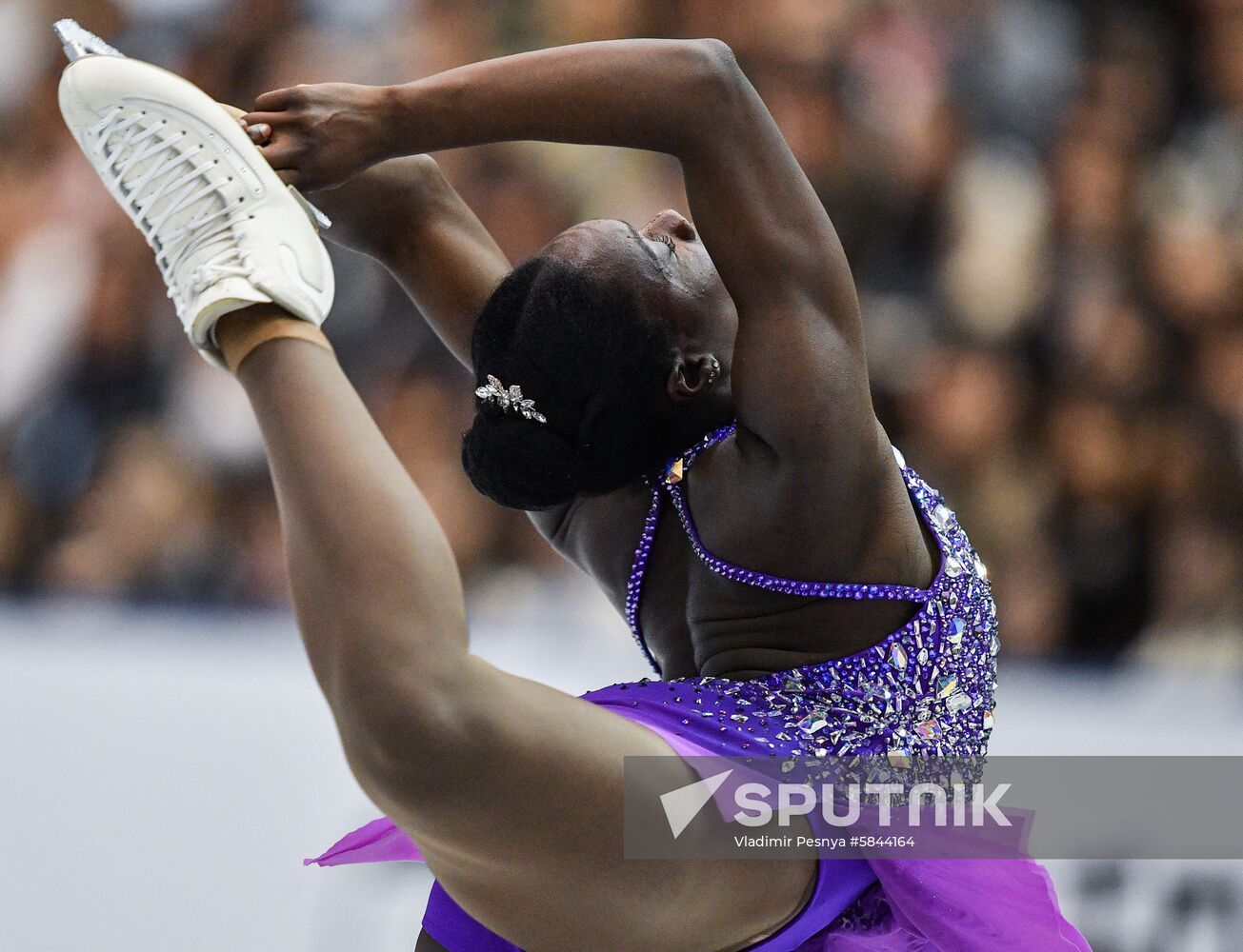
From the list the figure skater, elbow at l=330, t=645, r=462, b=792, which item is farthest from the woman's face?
elbow at l=330, t=645, r=462, b=792

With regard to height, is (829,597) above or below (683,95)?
below

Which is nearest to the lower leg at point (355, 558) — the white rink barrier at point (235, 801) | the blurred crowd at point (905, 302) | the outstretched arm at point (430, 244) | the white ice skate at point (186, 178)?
the white ice skate at point (186, 178)

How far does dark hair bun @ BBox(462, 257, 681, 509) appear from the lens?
1505 millimetres

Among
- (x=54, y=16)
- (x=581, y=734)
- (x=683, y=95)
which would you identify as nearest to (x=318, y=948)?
(x=581, y=734)

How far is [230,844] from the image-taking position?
2.58 metres

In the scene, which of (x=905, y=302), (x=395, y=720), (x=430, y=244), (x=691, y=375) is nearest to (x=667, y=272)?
(x=691, y=375)

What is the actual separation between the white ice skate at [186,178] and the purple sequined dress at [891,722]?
50 cm

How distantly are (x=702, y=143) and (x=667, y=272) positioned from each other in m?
0.19

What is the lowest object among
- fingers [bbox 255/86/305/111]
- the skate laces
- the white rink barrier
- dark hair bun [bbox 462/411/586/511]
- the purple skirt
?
the white rink barrier

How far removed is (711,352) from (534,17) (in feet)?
7.93

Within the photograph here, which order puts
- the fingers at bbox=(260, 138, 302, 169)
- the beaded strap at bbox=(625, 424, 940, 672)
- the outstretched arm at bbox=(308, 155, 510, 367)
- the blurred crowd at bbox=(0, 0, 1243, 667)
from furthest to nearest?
the blurred crowd at bbox=(0, 0, 1243, 667), the outstretched arm at bbox=(308, 155, 510, 367), the beaded strap at bbox=(625, 424, 940, 672), the fingers at bbox=(260, 138, 302, 169)

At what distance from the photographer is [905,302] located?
338cm

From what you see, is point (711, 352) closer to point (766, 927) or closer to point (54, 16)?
point (766, 927)

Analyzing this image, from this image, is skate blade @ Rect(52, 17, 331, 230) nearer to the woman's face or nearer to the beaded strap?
the woman's face
